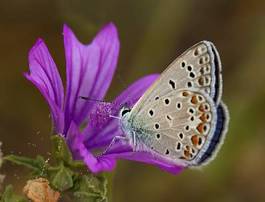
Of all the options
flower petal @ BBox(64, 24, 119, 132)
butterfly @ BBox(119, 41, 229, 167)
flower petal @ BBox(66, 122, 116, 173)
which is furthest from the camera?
flower petal @ BBox(64, 24, 119, 132)

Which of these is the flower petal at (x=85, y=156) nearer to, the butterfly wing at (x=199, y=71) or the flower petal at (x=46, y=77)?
the flower petal at (x=46, y=77)

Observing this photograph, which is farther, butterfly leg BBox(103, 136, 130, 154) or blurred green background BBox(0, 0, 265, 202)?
blurred green background BBox(0, 0, 265, 202)

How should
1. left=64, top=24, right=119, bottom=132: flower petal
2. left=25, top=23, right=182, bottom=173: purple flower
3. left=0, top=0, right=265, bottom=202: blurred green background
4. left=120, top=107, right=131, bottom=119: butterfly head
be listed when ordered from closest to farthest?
1. left=25, top=23, right=182, bottom=173: purple flower
2. left=120, top=107, right=131, bottom=119: butterfly head
3. left=64, top=24, right=119, bottom=132: flower petal
4. left=0, top=0, right=265, bottom=202: blurred green background

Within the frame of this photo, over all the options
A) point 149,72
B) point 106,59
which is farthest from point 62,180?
point 149,72

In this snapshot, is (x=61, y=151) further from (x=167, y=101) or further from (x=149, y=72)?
(x=149, y=72)

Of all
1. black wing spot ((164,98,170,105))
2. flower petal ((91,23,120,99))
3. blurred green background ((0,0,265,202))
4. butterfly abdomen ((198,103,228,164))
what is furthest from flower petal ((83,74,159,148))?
blurred green background ((0,0,265,202))

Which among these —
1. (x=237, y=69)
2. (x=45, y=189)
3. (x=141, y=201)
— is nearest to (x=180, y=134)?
(x=45, y=189)

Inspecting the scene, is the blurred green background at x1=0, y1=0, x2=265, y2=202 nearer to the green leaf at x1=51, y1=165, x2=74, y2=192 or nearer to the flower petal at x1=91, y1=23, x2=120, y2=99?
the flower petal at x1=91, y1=23, x2=120, y2=99

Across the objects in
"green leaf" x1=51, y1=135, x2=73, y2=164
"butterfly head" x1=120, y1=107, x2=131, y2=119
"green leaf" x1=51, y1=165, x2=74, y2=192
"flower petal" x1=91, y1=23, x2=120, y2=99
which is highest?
"flower petal" x1=91, y1=23, x2=120, y2=99
